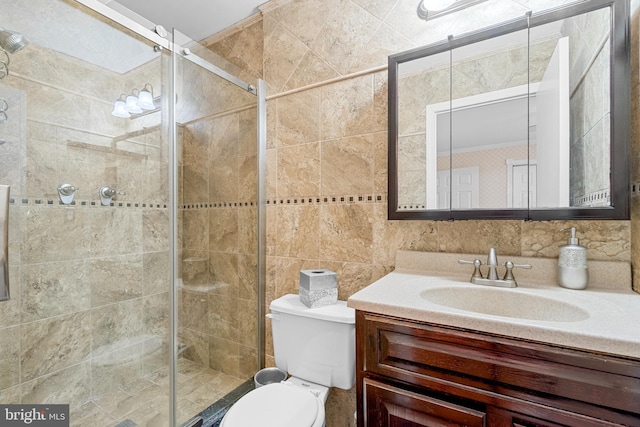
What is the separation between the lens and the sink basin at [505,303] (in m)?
0.90

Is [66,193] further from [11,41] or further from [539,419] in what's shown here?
[539,419]

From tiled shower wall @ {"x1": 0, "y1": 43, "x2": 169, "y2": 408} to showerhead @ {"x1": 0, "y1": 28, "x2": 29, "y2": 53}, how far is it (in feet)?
0.10

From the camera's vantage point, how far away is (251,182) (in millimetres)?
1744

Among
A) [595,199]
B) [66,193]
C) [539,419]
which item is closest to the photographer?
[539,419]

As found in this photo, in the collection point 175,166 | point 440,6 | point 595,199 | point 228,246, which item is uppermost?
point 440,6

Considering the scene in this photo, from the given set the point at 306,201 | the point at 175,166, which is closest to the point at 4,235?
the point at 175,166

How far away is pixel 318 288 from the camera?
1.32 m

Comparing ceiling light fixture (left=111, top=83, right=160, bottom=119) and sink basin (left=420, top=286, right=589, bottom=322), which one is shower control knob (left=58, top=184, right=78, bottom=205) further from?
sink basin (left=420, top=286, right=589, bottom=322)

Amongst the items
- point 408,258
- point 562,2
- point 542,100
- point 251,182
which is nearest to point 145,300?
point 251,182

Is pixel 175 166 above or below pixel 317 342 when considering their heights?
above

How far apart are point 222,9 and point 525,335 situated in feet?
7.10

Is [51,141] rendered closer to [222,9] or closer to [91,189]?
[91,189]

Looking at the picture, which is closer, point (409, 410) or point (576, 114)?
point (409, 410)

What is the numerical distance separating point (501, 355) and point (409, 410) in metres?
0.31
